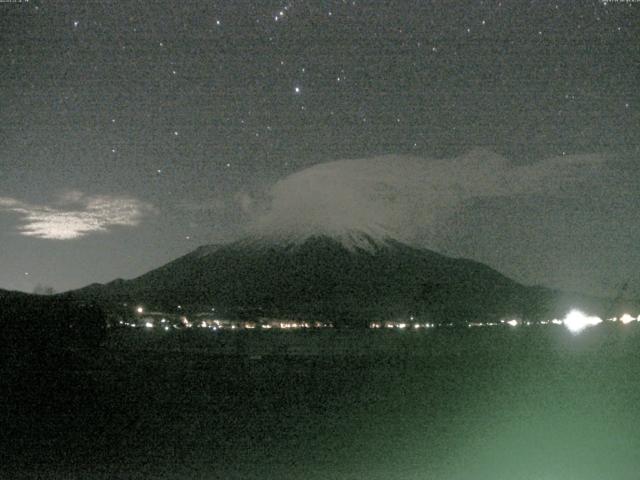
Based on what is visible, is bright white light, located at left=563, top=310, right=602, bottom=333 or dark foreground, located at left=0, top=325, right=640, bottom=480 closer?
dark foreground, located at left=0, top=325, right=640, bottom=480

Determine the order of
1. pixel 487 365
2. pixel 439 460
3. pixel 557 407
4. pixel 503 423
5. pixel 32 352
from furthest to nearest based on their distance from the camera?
pixel 487 365 < pixel 32 352 < pixel 557 407 < pixel 503 423 < pixel 439 460

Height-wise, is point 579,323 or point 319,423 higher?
point 579,323

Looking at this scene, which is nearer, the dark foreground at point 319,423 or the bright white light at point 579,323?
the dark foreground at point 319,423

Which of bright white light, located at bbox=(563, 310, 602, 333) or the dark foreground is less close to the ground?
bright white light, located at bbox=(563, 310, 602, 333)

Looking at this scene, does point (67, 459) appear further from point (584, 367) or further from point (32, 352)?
point (584, 367)

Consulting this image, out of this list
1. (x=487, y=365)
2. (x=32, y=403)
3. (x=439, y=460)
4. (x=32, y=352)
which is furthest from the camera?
(x=487, y=365)

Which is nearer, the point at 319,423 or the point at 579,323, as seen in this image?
the point at 319,423

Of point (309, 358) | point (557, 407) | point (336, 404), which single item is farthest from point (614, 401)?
point (309, 358)

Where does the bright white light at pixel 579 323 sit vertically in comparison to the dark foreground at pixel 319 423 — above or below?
above
